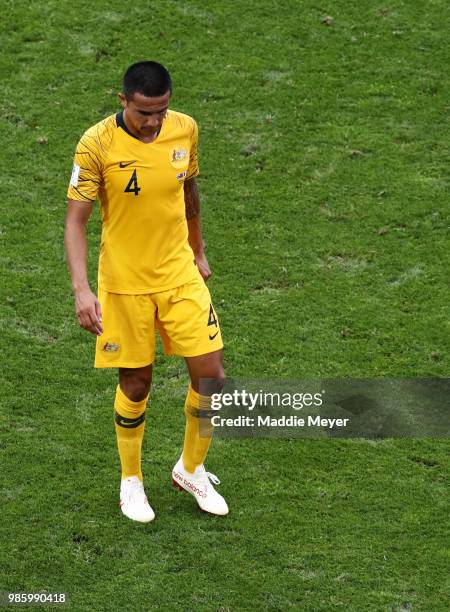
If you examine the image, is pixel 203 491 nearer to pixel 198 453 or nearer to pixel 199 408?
pixel 198 453

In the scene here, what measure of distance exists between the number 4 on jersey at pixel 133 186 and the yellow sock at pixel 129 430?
3.69ft

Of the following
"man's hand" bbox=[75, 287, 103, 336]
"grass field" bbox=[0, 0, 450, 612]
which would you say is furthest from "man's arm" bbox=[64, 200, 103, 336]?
"grass field" bbox=[0, 0, 450, 612]

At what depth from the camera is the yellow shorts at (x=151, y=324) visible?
6.75 meters

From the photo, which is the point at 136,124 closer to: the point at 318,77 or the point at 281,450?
the point at 281,450

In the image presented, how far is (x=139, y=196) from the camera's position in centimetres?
650

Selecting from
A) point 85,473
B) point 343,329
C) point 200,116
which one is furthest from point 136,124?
point 200,116

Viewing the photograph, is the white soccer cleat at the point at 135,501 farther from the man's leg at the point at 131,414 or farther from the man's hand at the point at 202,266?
the man's hand at the point at 202,266

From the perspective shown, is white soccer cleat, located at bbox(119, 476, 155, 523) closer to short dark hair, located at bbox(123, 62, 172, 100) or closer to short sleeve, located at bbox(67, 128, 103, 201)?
short sleeve, located at bbox(67, 128, 103, 201)

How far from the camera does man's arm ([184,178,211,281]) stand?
6984mm

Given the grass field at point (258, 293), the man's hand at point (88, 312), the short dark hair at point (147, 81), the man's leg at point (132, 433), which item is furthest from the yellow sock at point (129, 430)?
the short dark hair at point (147, 81)

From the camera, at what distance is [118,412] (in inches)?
277

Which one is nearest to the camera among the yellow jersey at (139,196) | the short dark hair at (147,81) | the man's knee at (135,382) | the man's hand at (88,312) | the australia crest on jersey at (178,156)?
the short dark hair at (147,81)

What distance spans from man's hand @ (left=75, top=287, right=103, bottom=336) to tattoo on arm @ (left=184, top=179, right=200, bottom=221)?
35.8 inches
